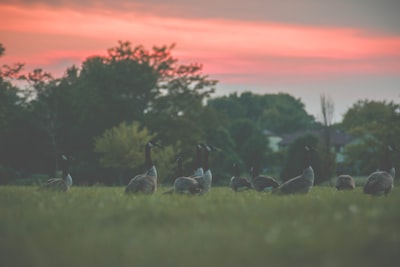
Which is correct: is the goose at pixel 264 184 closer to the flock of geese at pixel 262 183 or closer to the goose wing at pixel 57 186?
the flock of geese at pixel 262 183

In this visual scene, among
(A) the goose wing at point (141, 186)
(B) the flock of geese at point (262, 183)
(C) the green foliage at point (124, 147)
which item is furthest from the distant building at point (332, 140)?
(A) the goose wing at point (141, 186)

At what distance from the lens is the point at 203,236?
10.4 meters

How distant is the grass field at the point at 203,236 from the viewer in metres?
8.77

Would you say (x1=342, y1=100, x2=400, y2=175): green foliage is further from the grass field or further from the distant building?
the distant building

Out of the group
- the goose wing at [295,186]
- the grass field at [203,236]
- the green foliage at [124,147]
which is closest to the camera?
the grass field at [203,236]

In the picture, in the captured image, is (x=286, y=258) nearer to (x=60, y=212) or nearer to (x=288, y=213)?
(x=288, y=213)

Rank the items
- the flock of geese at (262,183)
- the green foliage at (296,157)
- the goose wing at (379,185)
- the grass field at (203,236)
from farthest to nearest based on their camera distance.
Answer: the green foliage at (296,157) → the flock of geese at (262,183) → the goose wing at (379,185) → the grass field at (203,236)

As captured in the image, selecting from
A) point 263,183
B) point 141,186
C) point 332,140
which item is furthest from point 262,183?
point 332,140

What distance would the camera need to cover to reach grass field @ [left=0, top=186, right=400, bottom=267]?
345 inches

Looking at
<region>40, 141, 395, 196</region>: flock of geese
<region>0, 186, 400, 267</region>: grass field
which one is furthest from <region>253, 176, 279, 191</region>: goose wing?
<region>0, 186, 400, 267</region>: grass field

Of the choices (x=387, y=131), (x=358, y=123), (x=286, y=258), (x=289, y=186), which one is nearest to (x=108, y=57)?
(x=387, y=131)

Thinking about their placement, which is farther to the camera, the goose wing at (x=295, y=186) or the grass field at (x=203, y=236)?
the goose wing at (x=295, y=186)

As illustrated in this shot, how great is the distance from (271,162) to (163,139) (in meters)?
40.0

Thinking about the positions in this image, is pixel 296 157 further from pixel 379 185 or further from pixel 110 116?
pixel 379 185
